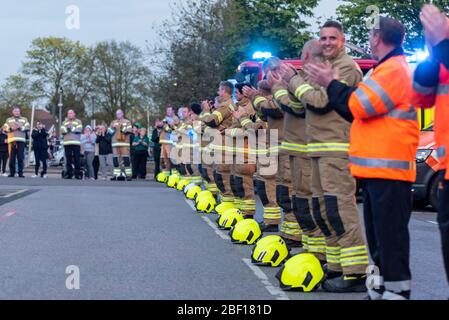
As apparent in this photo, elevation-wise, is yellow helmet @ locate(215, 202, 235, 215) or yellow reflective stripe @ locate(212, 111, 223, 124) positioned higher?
yellow reflective stripe @ locate(212, 111, 223, 124)

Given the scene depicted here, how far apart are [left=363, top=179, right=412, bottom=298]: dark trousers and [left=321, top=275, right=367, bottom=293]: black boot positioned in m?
1.24

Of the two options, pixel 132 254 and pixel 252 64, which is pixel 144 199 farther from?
pixel 132 254

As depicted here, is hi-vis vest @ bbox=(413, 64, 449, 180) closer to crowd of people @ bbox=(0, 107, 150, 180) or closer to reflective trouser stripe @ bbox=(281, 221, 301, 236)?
reflective trouser stripe @ bbox=(281, 221, 301, 236)

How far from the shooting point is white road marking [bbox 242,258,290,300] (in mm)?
8406

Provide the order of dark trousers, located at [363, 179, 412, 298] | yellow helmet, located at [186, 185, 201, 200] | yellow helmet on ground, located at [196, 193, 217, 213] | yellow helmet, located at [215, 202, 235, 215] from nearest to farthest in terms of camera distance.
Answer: dark trousers, located at [363, 179, 412, 298]
yellow helmet, located at [215, 202, 235, 215]
yellow helmet on ground, located at [196, 193, 217, 213]
yellow helmet, located at [186, 185, 201, 200]

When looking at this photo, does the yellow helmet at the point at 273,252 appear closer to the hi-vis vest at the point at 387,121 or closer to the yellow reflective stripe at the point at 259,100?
the yellow reflective stripe at the point at 259,100

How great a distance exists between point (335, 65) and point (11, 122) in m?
23.7

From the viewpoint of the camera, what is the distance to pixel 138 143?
3447cm

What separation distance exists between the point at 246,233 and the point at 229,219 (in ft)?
5.78

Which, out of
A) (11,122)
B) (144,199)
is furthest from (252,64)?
(11,122)

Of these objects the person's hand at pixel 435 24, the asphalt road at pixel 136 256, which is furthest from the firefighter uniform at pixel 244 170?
the person's hand at pixel 435 24

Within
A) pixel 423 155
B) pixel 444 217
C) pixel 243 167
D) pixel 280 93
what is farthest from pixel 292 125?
pixel 423 155

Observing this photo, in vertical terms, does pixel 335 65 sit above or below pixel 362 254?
above

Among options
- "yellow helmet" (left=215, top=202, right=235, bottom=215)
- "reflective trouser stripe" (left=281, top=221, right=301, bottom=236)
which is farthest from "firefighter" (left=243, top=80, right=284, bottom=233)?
"yellow helmet" (left=215, top=202, right=235, bottom=215)
